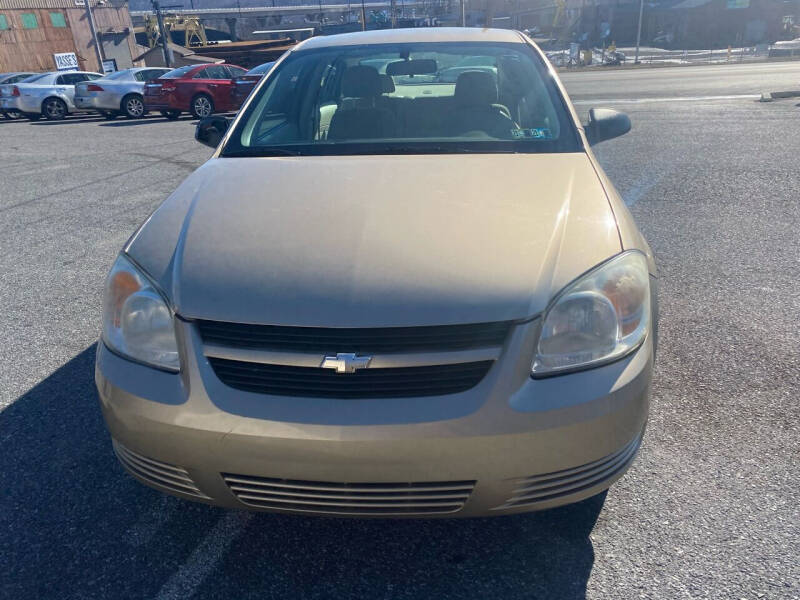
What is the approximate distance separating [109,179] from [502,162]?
7517mm

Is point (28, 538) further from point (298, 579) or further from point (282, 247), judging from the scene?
point (282, 247)

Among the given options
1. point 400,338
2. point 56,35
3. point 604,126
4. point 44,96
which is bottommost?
point 44,96

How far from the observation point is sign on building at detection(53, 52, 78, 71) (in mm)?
34562

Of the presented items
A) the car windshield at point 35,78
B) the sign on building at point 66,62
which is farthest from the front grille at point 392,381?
the sign on building at point 66,62

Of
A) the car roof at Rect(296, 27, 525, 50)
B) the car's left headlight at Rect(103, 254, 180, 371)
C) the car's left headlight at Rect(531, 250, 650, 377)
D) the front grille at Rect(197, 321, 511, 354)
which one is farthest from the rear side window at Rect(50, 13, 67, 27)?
the car's left headlight at Rect(531, 250, 650, 377)

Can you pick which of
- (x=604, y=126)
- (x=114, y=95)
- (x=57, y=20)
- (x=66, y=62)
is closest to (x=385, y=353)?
(x=604, y=126)

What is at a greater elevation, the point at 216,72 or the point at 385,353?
the point at 385,353

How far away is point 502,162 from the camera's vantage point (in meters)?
2.70

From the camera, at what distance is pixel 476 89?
3309 mm

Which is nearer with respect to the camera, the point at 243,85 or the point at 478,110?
the point at 478,110

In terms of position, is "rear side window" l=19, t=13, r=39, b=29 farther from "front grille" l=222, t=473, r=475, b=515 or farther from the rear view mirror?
"front grille" l=222, t=473, r=475, b=515

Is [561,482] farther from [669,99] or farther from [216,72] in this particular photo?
[216,72]

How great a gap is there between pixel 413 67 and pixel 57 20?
4237 cm

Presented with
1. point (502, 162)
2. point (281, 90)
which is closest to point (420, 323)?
point (502, 162)
